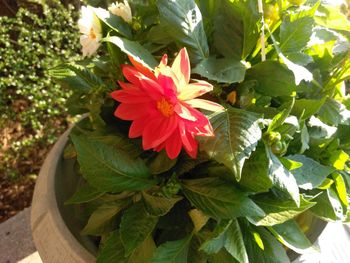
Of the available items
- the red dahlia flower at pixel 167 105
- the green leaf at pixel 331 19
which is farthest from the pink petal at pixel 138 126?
the green leaf at pixel 331 19

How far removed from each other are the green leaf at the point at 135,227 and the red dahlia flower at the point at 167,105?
0.32 feet

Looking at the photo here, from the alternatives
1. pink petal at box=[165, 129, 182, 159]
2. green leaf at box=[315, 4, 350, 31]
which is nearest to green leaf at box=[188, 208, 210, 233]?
pink petal at box=[165, 129, 182, 159]

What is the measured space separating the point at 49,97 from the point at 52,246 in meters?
0.84

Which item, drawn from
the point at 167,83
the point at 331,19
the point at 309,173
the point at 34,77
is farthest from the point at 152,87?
the point at 34,77

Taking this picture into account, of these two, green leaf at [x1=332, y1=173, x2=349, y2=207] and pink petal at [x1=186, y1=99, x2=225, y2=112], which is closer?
pink petal at [x1=186, y1=99, x2=225, y2=112]

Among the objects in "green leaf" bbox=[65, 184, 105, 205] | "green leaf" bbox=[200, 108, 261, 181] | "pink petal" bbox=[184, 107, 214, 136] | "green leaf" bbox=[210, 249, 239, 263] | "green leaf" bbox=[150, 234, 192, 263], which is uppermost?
"pink petal" bbox=[184, 107, 214, 136]

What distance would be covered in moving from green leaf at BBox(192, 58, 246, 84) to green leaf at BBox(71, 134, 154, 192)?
14 cm

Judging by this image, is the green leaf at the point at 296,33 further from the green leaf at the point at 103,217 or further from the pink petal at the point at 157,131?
the green leaf at the point at 103,217

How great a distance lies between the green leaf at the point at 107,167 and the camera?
52 cm

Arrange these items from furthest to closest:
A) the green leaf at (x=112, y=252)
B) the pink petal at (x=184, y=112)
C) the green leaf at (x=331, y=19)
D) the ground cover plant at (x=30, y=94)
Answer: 1. the ground cover plant at (x=30, y=94)
2. the green leaf at (x=331, y=19)
3. the green leaf at (x=112, y=252)
4. the pink petal at (x=184, y=112)

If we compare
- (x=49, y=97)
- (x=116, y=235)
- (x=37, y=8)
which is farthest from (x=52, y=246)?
(x=37, y=8)

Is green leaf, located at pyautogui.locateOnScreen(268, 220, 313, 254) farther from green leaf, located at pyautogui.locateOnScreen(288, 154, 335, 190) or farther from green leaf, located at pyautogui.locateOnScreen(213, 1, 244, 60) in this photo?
green leaf, located at pyautogui.locateOnScreen(213, 1, 244, 60)

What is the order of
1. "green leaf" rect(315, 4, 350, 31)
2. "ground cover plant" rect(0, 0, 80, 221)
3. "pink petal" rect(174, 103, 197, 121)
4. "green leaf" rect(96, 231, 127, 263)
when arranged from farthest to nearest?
"ground cover plant" rect(0, 0, 80, 221) < "green leaf" rect(315, 4, 350, 31) < "green leaf" rect(96, 231, 127, 263) < "pink petal" rect(174, 103, 197, 121)

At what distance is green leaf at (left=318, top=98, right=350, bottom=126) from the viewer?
0.58 m
